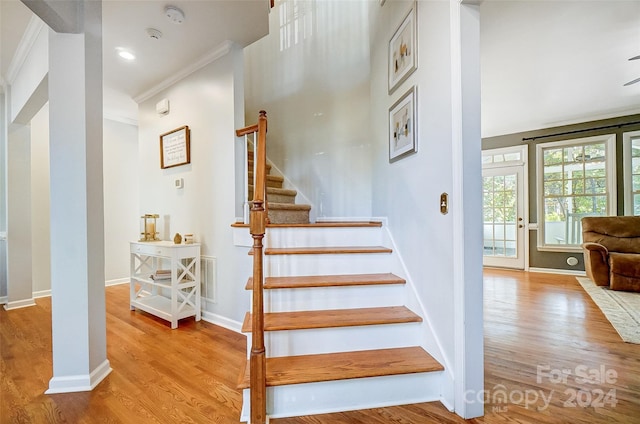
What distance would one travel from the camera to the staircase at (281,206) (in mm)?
2746

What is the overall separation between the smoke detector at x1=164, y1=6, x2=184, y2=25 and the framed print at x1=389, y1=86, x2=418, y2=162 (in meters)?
1.80

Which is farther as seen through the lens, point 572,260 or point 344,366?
point 572,260

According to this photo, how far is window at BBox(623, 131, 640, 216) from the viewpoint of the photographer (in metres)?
4.34

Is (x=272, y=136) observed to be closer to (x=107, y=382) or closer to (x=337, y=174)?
(x=337, y=174)

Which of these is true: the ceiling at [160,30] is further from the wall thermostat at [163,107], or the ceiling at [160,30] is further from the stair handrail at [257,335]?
the stair handrail at [257,335]

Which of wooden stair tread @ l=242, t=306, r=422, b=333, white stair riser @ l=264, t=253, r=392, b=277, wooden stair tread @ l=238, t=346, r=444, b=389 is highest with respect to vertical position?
white stair riser @ l=264, t=253, r=392, b=277

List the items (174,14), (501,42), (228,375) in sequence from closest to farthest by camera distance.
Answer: (228,375) < (174,14) < (501,42)

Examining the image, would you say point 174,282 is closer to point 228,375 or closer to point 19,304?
point 228,375

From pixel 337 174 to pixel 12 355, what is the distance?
309cm

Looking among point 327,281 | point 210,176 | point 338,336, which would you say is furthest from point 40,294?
point 338,336

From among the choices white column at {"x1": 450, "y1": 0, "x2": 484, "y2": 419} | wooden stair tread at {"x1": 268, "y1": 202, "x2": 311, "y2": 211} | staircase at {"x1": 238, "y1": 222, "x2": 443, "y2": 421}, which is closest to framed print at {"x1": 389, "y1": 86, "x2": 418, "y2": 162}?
white column at {"x1": 450, "y1": 0, "x2": 484, "y2": 419}

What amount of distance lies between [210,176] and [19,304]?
8.84 ft

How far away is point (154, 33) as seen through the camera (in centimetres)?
236

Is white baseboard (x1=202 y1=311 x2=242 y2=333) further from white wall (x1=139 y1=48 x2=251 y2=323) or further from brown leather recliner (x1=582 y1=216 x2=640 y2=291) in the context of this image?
brown leather recliner (x1=582 y1=216 x2=640 y2=291)
